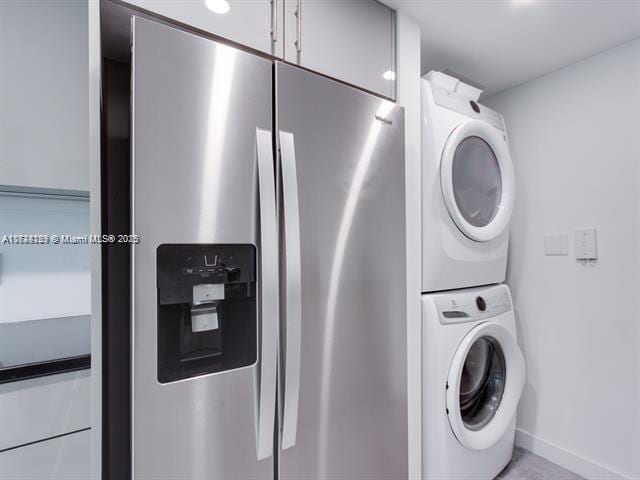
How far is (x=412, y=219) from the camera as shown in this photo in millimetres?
1408

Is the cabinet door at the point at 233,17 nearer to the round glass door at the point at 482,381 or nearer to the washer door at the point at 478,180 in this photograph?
the washer door at the point at 478,180

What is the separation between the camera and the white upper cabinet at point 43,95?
0.88 m

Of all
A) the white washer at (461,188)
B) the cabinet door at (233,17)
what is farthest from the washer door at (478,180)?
the cabinet door at (233,17)

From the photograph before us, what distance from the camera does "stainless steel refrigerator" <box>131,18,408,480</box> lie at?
2.60 ft

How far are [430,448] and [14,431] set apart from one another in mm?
1458

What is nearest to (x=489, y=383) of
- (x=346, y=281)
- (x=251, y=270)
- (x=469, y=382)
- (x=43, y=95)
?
(x=469, y=382)

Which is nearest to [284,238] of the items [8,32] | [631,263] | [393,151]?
[393,151]

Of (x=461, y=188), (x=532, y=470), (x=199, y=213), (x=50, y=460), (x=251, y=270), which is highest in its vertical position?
(x=461, y=188)

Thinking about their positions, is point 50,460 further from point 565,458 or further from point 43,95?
point 565,458

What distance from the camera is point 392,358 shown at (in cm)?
126

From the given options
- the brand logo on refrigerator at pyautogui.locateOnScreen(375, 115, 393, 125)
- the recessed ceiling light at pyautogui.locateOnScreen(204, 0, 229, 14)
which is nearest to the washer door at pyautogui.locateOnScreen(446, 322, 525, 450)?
the brand logo on refrigerator at pyautogui.locateOnScreen(375, 115, 393, 125)

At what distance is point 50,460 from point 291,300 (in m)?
0.82

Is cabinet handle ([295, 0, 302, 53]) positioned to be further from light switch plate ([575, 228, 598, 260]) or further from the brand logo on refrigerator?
light switch plate ([575, 228, 598, 260])

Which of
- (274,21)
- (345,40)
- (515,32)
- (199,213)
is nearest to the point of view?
(199,213)
